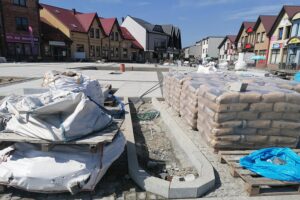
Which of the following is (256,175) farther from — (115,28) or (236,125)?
(115,28)

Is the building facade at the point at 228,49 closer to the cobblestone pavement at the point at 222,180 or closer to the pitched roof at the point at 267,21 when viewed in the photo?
the pitched roof at the point at 267,21

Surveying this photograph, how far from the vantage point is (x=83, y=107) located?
267 centimetres

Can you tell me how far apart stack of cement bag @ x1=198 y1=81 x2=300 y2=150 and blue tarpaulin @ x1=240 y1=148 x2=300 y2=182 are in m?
0.36

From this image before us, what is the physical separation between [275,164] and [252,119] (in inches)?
29.9

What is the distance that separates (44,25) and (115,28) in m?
12.6

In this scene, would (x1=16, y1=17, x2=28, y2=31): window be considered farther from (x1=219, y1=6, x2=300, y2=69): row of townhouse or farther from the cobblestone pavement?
(x1=219, y1=6, x2=300, y2=69): row of townhouse

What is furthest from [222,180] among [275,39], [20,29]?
[275,39]

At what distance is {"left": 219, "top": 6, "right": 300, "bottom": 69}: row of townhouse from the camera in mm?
28312

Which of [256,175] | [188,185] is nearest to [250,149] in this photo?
[256,175]

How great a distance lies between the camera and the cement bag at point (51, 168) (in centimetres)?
250

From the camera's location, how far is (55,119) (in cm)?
264

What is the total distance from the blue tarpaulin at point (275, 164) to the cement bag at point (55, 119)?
84.5 inches

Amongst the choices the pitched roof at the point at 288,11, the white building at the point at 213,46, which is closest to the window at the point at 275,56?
the pitched roof at the point at 288,11

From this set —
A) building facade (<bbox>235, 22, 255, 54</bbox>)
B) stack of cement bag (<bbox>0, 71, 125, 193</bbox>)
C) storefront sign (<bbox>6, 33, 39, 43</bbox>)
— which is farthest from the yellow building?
stack of cement bag (<bbox>0, 71, 125, 193</bbox>)
